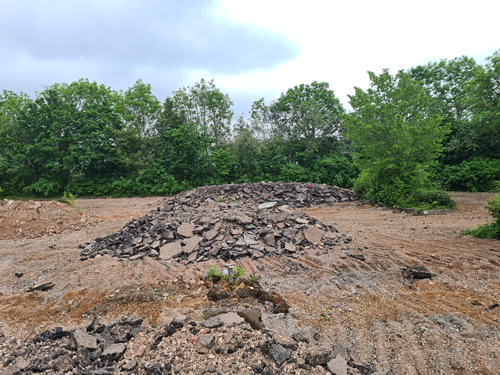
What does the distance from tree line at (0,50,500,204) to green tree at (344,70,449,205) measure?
15 cm

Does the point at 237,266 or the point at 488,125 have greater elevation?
the point at 488,125

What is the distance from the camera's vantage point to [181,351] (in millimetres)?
2738

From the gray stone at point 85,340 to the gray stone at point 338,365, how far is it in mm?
2565

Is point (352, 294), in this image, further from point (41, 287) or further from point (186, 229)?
point (41, 287)

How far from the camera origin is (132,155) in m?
24.8

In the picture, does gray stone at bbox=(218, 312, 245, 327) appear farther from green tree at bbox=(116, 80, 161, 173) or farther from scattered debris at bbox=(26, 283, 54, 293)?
green tree at bbox=(116, 80, 161, 173)

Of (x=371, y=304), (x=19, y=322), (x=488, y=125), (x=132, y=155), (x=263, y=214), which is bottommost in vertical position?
(x=19, y=322)

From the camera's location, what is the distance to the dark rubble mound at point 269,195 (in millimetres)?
15594

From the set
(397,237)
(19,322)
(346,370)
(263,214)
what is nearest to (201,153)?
(263,214)

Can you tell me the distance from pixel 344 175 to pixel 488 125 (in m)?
11.6

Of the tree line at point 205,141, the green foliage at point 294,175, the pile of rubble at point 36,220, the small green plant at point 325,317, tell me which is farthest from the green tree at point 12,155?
the small green plant at point 325,317

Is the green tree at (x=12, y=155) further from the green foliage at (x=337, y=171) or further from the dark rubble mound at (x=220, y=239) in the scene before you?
the green foliage at (x=337, y=171)

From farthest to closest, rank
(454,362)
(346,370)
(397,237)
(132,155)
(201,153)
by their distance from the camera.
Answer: (201,153) → (132,155) → (397,237) → (454,362) → (346,370)

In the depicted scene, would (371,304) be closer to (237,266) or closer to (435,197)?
(237,266)
